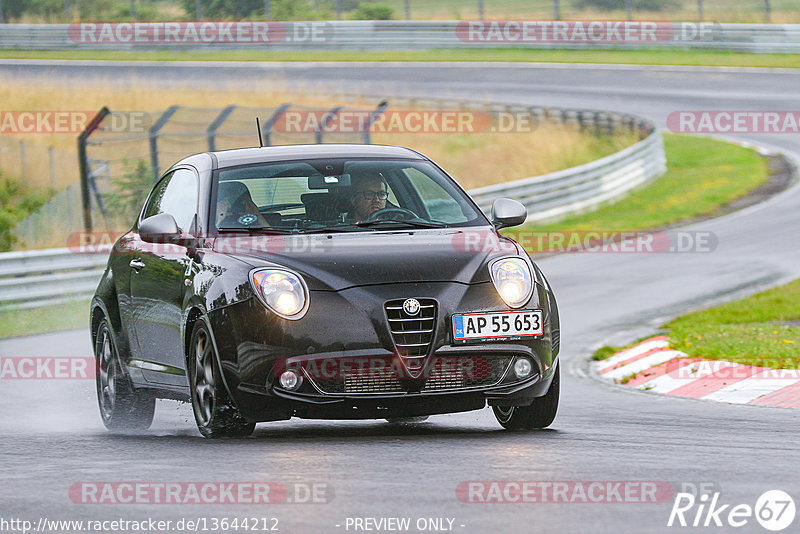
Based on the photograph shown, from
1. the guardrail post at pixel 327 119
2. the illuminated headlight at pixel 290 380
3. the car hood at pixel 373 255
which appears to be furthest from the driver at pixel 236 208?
the guardrail post at pixel 327 119

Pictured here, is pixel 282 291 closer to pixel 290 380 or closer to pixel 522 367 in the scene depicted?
pixel 290 380

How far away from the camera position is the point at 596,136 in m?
32.1

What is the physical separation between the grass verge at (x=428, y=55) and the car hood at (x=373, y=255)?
37.9 m

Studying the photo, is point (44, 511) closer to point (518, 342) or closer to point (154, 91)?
point (518, 342)

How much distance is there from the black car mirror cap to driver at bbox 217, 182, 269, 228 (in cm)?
28

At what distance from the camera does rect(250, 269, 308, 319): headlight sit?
7.04 meters

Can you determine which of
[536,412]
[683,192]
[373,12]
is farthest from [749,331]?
[373,12]

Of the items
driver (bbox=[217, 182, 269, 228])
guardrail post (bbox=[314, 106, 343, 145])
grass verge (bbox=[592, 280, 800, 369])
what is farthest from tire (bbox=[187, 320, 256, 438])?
guardrail post (bbox=[314, 106, 343, 145])

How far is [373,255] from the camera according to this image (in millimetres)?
7262

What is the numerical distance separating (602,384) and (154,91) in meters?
26.7

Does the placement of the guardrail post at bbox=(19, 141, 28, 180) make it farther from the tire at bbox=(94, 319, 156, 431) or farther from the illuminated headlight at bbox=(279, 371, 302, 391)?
the illuminated headlight at bbox=(279, 371, 302, 391)

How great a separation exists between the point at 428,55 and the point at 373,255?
39621 millimetres

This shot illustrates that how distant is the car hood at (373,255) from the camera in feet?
23.4

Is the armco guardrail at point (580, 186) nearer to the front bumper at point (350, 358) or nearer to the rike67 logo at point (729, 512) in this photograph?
the front bumper at point (350, 358)
